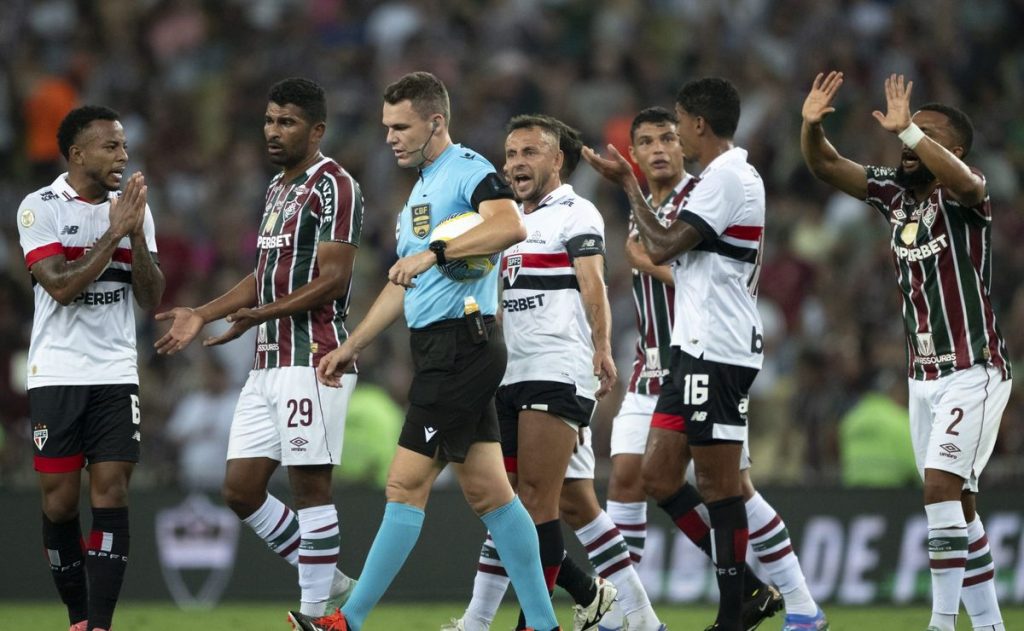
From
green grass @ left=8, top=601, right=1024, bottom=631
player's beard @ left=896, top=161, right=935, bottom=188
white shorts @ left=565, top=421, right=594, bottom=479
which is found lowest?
green grass @ left=8, top=601, right=1024, bottom=631

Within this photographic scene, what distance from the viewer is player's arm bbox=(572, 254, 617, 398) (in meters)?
8.91

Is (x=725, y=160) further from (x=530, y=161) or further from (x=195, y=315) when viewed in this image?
(x=195, y=315)

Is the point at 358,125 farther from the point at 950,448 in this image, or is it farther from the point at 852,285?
the point at 950,448

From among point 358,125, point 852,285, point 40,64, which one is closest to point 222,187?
point 358,125

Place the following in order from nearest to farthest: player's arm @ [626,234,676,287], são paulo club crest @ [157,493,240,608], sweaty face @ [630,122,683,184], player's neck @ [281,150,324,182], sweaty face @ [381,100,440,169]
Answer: sweaty face @ [381,100,440,169] → player's neck @ [281,150,324,182] → player's arm @ [626,234,676,287] → sweaty face @ [630,122,683,184] → são paulo club crest @ [157,493,240,608]

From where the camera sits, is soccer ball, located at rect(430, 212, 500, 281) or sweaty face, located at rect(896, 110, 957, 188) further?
sweaty face, located at rect(896, 110, 957, 188)

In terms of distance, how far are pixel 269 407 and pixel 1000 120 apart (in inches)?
460

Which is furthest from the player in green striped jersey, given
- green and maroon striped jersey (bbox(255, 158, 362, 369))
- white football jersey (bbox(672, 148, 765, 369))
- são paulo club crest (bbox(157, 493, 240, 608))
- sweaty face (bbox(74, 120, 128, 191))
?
são paulo club crest (bbox(157, 493, 240, 608))

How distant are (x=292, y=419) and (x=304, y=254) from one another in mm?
932

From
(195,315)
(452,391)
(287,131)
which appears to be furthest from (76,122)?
(452,391)

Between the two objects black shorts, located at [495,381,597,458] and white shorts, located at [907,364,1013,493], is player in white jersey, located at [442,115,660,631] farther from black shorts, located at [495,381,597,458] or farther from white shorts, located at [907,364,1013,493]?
white shorts, located at [907,364,1013,493]

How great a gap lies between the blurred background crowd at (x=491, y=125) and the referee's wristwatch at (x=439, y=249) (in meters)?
6.50

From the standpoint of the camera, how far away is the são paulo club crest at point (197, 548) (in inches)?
508

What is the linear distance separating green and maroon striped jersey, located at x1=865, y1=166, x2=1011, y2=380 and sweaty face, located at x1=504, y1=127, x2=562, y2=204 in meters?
2.08
